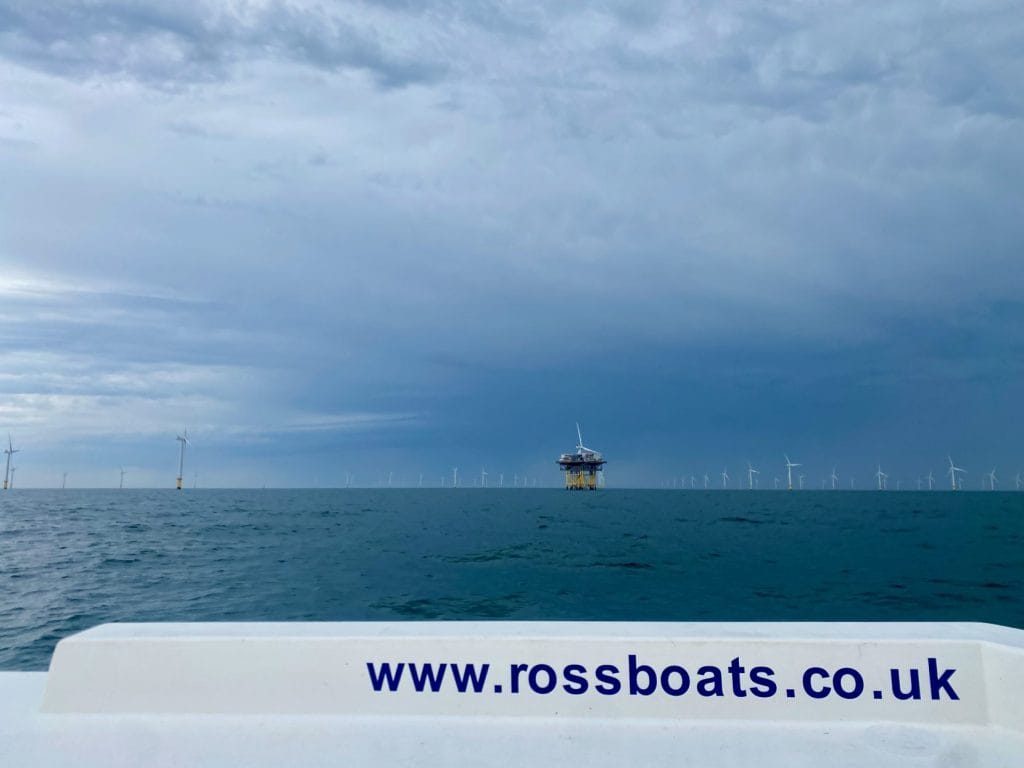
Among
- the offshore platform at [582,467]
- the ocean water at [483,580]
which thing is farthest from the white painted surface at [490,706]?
the offshore platform at [582,467]

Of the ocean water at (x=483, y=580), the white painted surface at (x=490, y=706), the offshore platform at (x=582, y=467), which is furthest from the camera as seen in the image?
the offshore platform at (x=582, y=467)

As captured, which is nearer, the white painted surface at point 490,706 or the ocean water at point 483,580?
the white painted surface at point 490,706

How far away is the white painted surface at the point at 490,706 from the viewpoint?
3.48 metres

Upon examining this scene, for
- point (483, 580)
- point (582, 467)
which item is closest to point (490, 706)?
point (483, 580)

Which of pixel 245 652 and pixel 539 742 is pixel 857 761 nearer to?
pixel 539 742

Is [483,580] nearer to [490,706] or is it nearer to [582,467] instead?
[490,706]

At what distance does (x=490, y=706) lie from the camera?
3.95 metres

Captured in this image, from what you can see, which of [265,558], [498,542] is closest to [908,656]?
[265,558]

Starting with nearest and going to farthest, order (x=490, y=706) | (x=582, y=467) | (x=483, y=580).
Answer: (x=490, y=706) → (x=483, y=580) → (x=582, y=467)

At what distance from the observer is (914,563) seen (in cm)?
2630

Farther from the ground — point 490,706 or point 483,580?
point 490,706

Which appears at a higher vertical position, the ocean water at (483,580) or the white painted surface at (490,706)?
the white painted surface at (490,706)

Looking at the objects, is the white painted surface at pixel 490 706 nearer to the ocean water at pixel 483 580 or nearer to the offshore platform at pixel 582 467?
the ocean water at pixel 483 580

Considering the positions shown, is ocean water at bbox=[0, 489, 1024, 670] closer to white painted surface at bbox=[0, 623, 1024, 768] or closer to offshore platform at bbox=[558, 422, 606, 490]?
white painted surface at bbox=[0, 623, 1024, 768]
